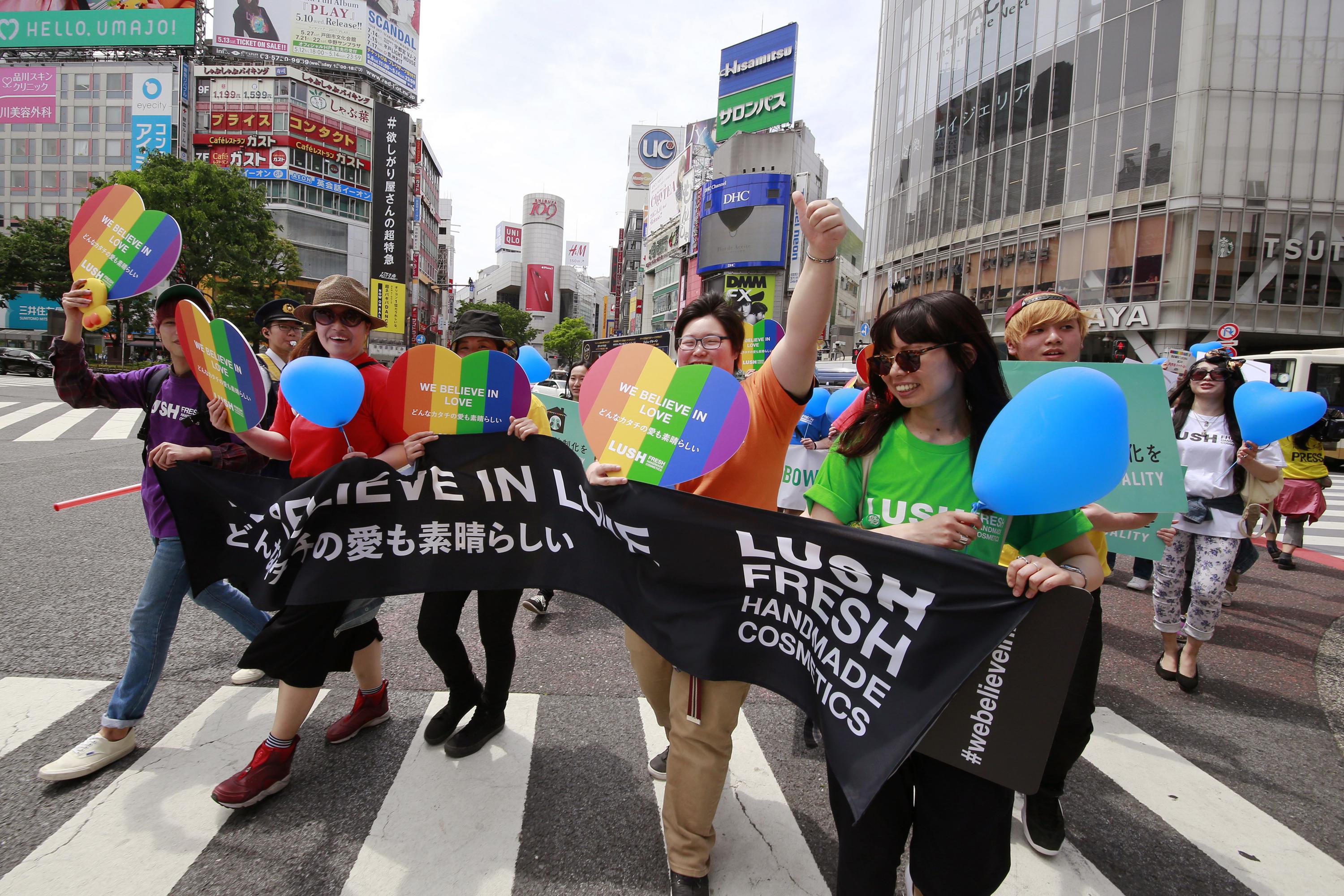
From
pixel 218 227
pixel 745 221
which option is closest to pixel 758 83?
pixel 745 221

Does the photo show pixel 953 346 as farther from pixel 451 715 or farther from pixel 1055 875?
pixel 451 715

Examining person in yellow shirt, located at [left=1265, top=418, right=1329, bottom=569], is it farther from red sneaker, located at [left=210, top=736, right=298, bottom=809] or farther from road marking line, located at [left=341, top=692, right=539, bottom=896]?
red sneaker, located at [left=210, top=736, right=298, bottom=809]

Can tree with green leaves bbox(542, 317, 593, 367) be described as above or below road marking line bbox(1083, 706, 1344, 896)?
above

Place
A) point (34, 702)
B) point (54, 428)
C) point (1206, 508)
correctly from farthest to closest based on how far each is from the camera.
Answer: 1. point (54, 428)
2. point (1206, 508)
3. point (34, 702)

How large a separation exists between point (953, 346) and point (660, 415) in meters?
0.91

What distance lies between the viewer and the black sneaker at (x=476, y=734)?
9.39 feet

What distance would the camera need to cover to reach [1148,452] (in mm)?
3244

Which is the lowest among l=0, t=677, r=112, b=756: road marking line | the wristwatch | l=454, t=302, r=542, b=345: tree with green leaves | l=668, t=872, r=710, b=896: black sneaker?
l=0, t=677, r=112, b=756: road marking line

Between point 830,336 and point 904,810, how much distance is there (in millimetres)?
56347

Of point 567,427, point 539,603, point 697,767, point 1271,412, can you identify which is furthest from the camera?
point 567,427

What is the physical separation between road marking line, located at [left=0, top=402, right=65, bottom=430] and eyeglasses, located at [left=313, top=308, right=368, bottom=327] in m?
14.4

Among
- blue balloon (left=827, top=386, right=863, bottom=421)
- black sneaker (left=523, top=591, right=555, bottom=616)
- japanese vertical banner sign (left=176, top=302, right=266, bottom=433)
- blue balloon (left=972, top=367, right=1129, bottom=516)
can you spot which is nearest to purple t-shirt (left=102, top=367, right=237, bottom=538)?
japanese vertical banner sign (left=176, top=302, right=266, bottom=433)

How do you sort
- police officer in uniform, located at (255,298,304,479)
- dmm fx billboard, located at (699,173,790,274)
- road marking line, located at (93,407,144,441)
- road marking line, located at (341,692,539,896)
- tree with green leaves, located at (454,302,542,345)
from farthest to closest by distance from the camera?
tree with green leaves, located at (454,302,542,345) → dmm fx billboard, located at (699,173,790,274) → road marking line, located at (93,407,144,441) → police officer in uniform, located at (255,298,304,479) → road marking line, located at (341,692,539,896)

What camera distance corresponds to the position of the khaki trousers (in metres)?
2.04
